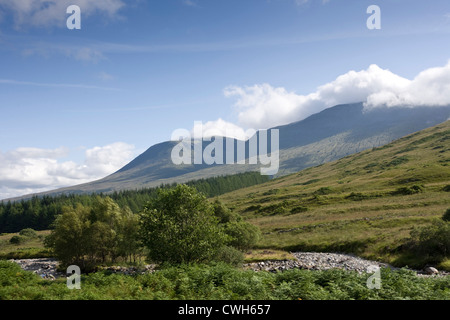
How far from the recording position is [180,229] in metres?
33.5

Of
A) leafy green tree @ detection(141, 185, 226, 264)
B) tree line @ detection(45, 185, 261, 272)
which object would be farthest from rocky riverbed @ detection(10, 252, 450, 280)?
leafy green tree @ detection(141, 185, 226, 264)

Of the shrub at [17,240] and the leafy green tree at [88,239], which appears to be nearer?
the leafy green tree at [88,239]

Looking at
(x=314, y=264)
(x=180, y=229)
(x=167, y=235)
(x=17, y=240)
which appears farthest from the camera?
(x=17, y=240)

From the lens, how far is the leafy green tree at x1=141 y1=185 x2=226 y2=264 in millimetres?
32344

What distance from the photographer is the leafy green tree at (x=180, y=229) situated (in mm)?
32344

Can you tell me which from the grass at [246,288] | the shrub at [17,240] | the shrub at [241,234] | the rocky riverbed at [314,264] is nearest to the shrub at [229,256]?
the rocky riverbed at [314,264]

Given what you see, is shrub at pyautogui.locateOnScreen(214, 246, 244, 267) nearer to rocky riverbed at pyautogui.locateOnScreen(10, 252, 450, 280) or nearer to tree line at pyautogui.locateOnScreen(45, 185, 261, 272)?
tree line at pyautogui.locateOnScreen(45, 185, 261, 272)

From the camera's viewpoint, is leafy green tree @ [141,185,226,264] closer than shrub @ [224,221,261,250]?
Yes

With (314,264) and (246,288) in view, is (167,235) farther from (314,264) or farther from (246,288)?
(314,264)

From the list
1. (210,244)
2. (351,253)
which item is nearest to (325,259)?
(351,253)

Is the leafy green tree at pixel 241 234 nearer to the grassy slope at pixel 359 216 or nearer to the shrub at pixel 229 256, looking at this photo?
the grassy slope at pixel 359 216

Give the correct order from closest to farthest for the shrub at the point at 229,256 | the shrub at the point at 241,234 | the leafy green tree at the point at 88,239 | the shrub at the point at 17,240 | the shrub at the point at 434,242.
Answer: the shrub at the point at 434,242 → the shrub at the point at 229,256 → the leafy green tree at the point at 88,239 → the shrub at the point at 241,234 → the shrub at the point at 17,240

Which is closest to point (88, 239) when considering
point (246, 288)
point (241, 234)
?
point (241, 234)

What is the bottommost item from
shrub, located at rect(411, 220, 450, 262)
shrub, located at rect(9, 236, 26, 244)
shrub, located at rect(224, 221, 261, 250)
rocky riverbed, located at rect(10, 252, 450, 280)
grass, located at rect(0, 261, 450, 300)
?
shrub, located at rect(9, 236, 26, 244)
